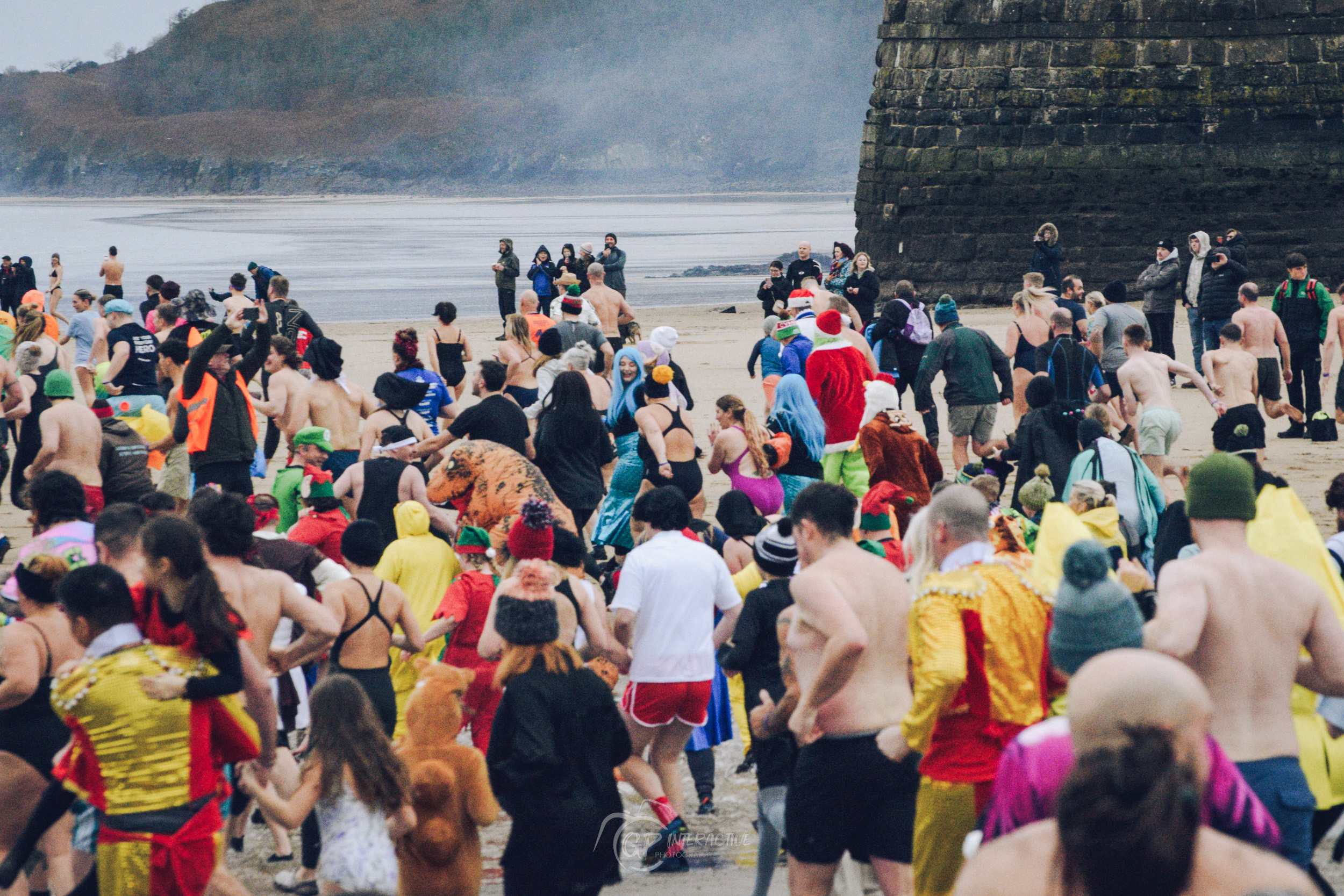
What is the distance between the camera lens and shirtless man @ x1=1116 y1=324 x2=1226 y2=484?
860 cm

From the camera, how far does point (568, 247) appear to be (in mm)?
23688

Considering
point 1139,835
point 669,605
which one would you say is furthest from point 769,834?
point 1139,835

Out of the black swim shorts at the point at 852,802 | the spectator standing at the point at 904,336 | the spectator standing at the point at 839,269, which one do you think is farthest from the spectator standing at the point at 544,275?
the black swim shorts at the point at 852,802

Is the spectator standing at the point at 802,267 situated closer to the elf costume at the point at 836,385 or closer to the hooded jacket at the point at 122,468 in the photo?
the elf costume at the point at 836,385

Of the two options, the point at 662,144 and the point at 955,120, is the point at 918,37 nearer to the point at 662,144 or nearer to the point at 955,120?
the point at 955,120

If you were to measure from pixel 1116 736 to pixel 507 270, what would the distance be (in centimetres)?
2297

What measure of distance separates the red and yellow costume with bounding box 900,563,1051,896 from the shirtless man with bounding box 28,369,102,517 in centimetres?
549

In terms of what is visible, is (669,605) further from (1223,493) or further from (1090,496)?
(1223,493)

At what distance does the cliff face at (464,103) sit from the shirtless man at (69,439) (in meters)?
154

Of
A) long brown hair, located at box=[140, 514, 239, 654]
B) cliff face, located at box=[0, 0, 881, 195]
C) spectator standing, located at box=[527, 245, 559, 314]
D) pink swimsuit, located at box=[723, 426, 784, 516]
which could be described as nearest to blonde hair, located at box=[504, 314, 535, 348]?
pink swimsuit, located at box=[723, 426, 784, 516]

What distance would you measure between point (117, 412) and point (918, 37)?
723 inches

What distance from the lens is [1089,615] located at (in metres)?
3.25

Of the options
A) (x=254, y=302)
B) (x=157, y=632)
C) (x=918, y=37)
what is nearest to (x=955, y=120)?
(x=918, y=37)

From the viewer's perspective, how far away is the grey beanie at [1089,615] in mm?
3250
